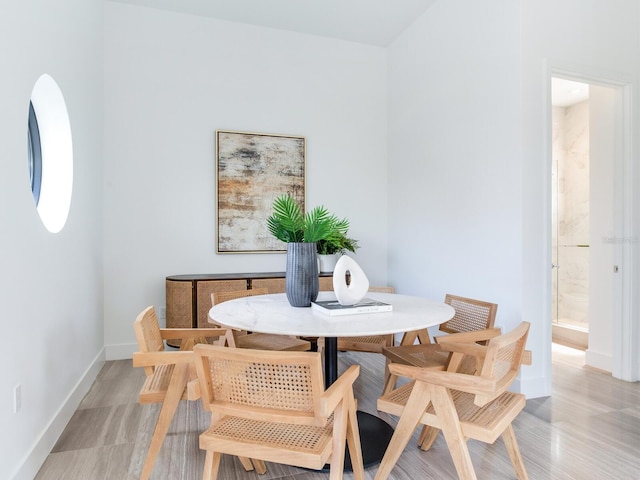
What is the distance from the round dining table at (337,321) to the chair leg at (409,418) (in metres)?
0.24

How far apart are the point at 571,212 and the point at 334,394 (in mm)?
5099

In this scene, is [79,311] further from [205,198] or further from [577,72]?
[577,72]

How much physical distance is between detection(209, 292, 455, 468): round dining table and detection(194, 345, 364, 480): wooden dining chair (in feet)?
1.00

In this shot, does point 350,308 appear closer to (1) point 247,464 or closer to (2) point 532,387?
(1) point 247,464

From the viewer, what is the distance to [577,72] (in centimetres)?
292

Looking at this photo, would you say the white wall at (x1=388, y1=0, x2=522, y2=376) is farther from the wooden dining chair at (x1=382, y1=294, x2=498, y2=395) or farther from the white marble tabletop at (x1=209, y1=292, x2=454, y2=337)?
the white marble tabletop at (x1=209, y1=292, x2=454, y2=337)

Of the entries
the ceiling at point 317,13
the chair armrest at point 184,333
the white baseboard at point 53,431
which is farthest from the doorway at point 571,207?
the white baseboard at point 53,431

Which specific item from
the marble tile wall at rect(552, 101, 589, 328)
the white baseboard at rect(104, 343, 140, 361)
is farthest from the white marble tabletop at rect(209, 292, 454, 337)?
the marble tile wall at rect(552, 101, 589, 328)

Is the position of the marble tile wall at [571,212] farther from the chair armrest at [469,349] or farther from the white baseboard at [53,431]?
the white baseboard at [53,431]

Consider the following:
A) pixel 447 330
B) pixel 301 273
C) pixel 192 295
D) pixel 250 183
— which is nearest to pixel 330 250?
pixel 250 183

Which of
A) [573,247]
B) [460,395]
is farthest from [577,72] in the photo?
[573,247]

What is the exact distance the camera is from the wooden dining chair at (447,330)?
2174mm

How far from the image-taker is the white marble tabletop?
Answer: 64.7 inches

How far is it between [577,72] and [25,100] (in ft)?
11.0
